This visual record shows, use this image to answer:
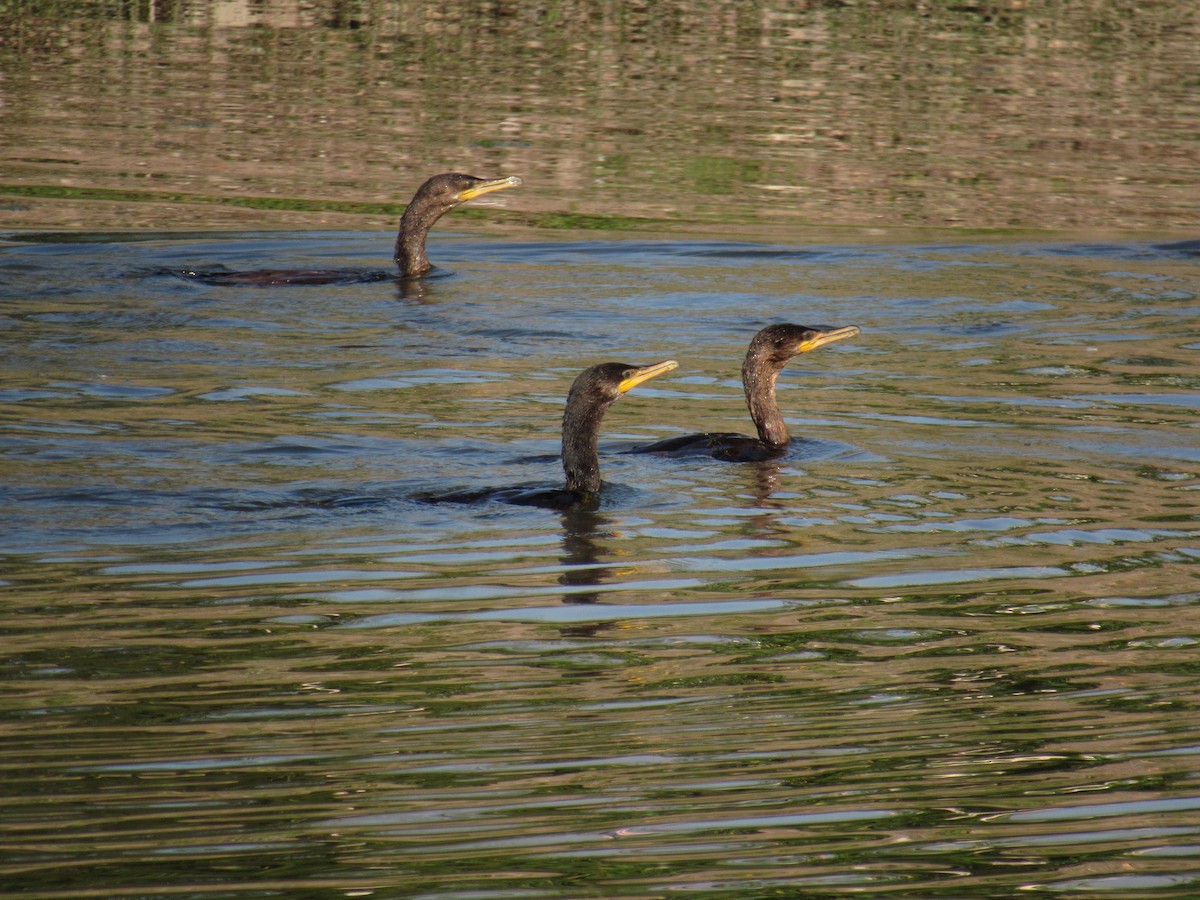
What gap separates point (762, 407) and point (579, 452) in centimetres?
192

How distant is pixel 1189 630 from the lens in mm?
6938

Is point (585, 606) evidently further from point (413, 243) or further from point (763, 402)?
point (413, 243)

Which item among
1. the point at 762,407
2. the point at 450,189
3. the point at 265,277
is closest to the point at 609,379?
the point at 762,407

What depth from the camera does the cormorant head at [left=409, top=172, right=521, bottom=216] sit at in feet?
53.5

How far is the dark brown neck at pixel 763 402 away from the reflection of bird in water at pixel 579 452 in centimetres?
133

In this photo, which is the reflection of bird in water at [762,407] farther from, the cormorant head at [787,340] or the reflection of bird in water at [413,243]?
the reflection of bird in water at [413,243]

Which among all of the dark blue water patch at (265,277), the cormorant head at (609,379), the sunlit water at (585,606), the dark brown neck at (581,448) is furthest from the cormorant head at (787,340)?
the dark blue water patch at (265,277)

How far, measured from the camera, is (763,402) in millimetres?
11039

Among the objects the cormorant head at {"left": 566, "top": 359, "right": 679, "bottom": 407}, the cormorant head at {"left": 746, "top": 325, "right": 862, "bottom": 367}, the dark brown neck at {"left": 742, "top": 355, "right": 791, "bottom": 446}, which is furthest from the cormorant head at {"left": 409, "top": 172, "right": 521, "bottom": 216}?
the cormorant head at {"left": 566, "top": 359, "right": 679, "bottom": 407}

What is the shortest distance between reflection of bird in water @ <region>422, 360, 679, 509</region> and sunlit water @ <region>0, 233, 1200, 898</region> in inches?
7.4

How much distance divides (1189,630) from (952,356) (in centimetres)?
650

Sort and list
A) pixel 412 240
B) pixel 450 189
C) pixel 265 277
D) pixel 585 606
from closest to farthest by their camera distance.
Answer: pixel 585 606, pixel 265 277, pixel 412 240, pixel 450 189

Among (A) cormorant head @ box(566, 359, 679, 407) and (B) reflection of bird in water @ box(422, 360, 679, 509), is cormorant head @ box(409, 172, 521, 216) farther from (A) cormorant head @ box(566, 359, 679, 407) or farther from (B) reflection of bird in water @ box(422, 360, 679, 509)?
(B) reflection of bird in water @ box(422, 360, 679, 509)

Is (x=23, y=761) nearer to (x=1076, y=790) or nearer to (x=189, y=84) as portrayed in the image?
(x=1076, y=790)
